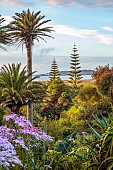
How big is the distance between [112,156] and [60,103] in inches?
895

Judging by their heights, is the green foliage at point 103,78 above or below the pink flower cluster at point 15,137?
above

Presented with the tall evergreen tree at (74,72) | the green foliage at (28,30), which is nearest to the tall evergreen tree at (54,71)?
the tall evergreen tree at (74,72)

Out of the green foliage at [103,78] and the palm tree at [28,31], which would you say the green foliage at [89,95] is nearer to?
the green foliage at [103,78]

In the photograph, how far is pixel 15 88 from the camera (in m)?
14.2

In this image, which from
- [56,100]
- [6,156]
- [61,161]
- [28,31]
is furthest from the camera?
[56,100]

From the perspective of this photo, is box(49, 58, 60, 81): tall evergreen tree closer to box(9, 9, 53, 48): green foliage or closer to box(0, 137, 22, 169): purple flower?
box(9, 9, 53, 48): green foliage

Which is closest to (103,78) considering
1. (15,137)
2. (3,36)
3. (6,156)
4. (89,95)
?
(89,95)

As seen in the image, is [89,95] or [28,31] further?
[89,95]

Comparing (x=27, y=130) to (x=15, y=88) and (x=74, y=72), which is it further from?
(x=74, y=72)

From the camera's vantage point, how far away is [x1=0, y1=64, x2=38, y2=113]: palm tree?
45.4ft

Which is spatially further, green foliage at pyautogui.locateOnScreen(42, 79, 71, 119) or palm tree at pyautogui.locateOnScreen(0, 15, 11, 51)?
green foliage at pyautogui.locateOnScreen(42, 79, 71, 119)

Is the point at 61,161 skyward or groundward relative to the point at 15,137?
groundward

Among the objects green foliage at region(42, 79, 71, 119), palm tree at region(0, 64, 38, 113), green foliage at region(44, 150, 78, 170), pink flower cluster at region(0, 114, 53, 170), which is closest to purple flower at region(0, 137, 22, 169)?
pink flower cluster at region(0, 114, 53, 170)

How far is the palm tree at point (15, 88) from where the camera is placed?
45.4 ft
